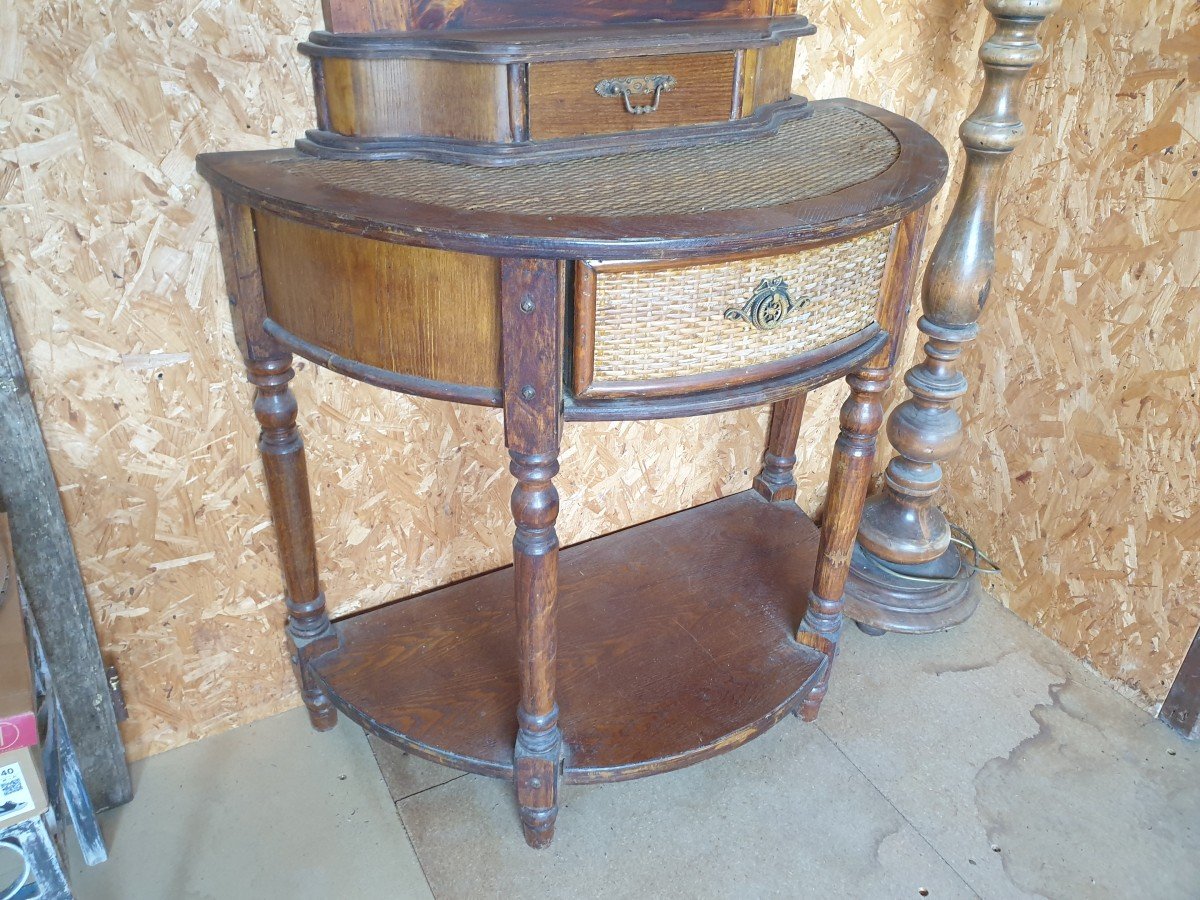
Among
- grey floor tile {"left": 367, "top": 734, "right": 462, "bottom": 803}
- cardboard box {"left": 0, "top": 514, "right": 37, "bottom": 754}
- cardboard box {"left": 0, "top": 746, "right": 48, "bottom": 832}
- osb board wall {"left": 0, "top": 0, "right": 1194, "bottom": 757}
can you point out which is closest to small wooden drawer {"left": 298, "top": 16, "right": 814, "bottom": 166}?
osb board wall {"left": 0, "top": 0, "right": 1194, "bottom": 757}

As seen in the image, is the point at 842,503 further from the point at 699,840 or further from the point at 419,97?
the point at 419,97

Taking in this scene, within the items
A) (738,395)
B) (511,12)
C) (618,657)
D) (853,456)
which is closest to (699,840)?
(618,657)

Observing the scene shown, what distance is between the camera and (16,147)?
107 cm

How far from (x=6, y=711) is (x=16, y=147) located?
2.13ft

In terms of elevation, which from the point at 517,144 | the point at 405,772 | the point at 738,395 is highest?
the point at 517,144

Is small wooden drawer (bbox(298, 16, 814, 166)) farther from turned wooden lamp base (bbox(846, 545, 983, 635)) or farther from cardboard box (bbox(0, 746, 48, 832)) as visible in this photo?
turned wooden lamp base (bbox(846, 545, 983, 635))

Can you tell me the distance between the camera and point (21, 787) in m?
0.88

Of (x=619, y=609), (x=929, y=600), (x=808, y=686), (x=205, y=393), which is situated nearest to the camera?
(x=205, y=393)

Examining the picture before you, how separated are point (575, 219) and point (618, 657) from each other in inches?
31.8

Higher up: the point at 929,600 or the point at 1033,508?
the point at 1033,508

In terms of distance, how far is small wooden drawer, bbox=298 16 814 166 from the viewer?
104cm

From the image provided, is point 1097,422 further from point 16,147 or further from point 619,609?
point 16,147

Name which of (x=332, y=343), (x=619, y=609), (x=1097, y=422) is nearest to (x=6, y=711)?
(x=332, y=343)

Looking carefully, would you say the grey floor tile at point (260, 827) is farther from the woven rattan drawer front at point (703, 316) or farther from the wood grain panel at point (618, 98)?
the wood grain panel at point (618, 98)
